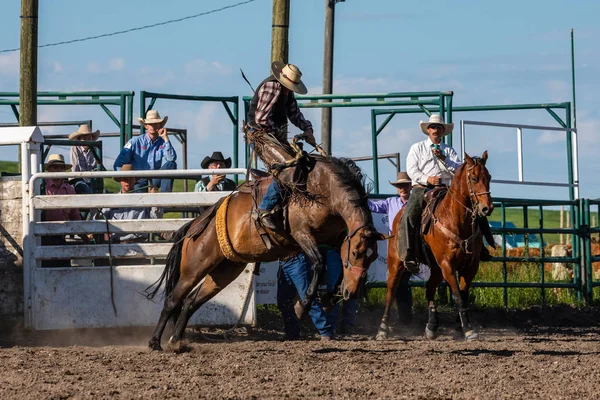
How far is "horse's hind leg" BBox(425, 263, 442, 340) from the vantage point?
11.1 metres

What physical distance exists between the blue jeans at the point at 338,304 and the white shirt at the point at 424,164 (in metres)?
1.36

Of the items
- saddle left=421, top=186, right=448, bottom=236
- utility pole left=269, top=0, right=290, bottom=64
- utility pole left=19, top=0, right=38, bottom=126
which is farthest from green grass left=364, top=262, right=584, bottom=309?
utility pole left=19, top=0, right=38, bottom=126

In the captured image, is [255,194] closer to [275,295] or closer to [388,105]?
[275,295]

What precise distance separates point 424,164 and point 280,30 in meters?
2.56

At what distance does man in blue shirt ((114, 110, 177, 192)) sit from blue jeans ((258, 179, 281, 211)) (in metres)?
3.10

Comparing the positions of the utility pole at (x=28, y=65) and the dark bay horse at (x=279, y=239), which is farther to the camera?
the utility pole at (x=28, y=65)

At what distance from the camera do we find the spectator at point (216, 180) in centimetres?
1096

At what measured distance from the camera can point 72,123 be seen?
46.2 ft

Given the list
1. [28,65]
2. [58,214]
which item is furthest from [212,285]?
[28,65]

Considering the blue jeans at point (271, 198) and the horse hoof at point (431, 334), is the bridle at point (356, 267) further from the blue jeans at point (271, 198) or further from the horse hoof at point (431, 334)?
the horse hoof at point (431, 334)

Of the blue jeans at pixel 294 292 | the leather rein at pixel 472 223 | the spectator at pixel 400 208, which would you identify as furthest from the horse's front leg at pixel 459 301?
the blue jeans at pixel 294 292

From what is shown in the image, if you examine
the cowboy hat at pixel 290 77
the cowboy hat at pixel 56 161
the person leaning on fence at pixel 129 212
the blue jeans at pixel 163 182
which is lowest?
the person leaning on fence at pixel 129 212

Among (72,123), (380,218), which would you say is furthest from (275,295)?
(72,123)

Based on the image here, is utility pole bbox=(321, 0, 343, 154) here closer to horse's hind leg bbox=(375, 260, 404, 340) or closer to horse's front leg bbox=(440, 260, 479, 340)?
horse's hind leg bbox=(375, 260, 404, 340)
